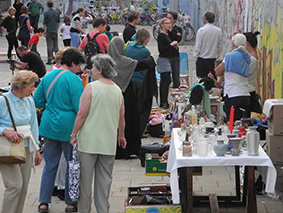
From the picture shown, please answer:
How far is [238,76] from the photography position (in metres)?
8.94

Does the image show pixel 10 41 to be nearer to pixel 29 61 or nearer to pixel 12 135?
pixel 29 61

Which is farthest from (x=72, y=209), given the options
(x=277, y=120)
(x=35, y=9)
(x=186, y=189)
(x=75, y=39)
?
(x=35, y=9)

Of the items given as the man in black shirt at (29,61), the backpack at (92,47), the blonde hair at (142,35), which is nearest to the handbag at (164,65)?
the backpack at (92,47)

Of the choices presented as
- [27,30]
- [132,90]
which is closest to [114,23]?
[27,30]

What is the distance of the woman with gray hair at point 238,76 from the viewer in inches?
346

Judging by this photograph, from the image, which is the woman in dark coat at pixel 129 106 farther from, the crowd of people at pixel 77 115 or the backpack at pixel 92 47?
the backpack at pixel 92 47

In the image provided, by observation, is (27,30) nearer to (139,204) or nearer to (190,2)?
(190,2)

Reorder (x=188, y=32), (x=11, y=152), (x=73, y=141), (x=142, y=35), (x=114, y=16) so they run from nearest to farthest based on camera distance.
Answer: (x=11, y=152) → (x=73, y=141) → (x=142, y=35) → (x=188, y=32) → (x=114, y=16)

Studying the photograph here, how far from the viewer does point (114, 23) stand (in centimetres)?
3325

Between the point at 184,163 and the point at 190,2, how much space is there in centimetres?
2223

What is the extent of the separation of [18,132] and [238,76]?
3.73 m

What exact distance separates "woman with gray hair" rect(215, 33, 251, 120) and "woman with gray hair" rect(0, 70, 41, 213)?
10.8 ft

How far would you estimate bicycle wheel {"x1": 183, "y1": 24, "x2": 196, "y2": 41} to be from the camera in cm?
2509

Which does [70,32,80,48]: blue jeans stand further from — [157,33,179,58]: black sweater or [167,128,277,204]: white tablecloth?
[167,128,277,204]: white tablecloth
